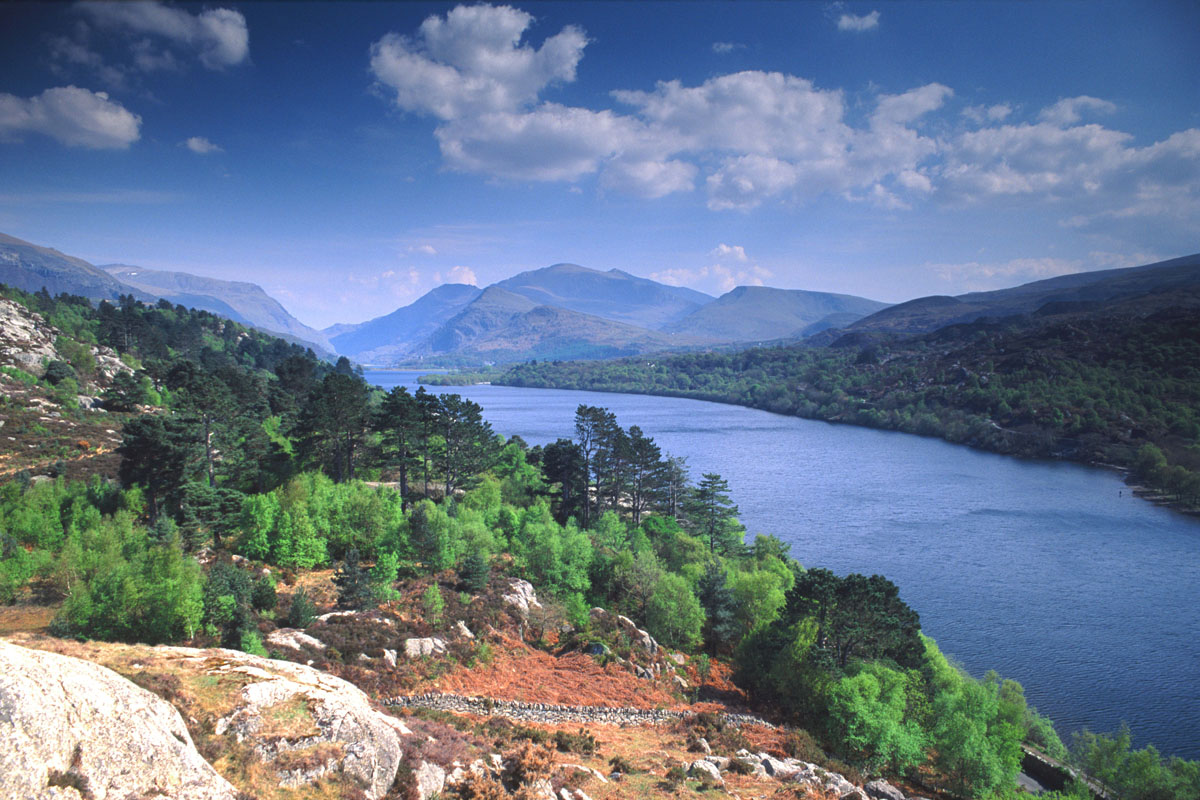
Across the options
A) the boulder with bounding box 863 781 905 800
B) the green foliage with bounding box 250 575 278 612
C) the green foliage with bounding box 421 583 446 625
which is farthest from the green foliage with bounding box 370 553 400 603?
the boulder with bounding box 863 781 905 800

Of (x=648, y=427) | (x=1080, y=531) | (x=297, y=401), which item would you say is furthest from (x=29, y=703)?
(x=648, y=427)

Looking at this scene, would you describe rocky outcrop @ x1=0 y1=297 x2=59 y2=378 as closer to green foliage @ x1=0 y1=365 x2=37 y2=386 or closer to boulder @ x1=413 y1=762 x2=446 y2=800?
green foliage @ x1=0 y1=365 x2=37 y2=386

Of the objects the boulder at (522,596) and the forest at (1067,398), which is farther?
the forest at (1067,398)

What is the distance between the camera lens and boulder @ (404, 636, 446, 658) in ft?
82.6

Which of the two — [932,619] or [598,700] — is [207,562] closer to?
[598,700]

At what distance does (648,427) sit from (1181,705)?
112199mm

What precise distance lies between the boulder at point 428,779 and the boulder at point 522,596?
1782 cm

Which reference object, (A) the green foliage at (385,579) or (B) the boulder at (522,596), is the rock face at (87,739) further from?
(B) the boulder at (522,596)

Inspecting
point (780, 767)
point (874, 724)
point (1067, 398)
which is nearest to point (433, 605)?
point (780, 767)

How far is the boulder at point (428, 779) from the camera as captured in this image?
559 inches

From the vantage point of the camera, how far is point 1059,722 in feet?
112

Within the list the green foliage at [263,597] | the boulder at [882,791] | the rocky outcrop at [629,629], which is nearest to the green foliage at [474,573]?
the rocky outcrop at [629,629]

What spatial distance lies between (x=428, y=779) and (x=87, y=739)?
7.54m

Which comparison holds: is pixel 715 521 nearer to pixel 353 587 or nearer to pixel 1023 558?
pixel 1023 558
